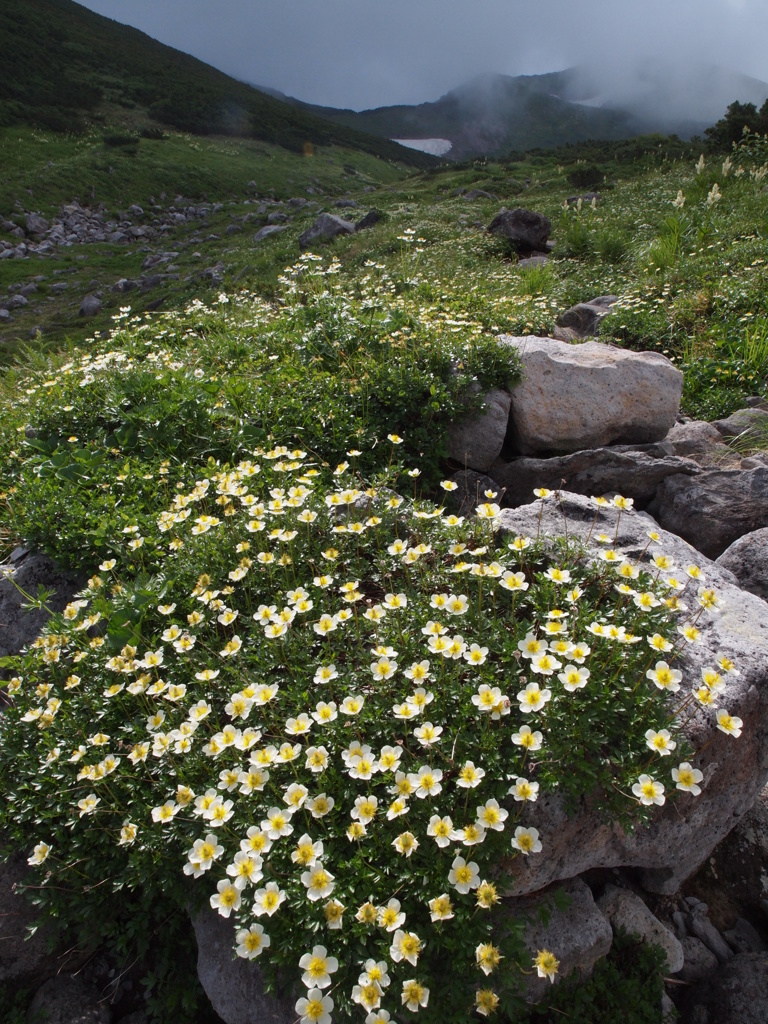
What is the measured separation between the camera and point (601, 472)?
5.34 metres

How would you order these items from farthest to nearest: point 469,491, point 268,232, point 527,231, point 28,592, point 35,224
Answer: point 35,224 < point 268,232 < point 527,231 < point 469,491 < point 28,592

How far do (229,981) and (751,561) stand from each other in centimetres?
394

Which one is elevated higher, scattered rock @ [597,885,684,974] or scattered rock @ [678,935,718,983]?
scattered rock @ [597,885,684,974]

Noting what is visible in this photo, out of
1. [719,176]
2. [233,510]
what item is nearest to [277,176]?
[719,176]

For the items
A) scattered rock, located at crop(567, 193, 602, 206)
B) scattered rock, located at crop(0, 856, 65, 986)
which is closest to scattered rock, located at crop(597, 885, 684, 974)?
scattered rock, located at crop(0, 856, 65, 986)

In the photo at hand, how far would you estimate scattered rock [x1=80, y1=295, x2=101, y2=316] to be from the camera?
2066cm

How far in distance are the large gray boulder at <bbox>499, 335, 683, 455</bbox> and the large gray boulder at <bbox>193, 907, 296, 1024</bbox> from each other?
451 cm

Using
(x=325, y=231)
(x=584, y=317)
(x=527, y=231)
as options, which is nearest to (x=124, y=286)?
(x=325, y=231)

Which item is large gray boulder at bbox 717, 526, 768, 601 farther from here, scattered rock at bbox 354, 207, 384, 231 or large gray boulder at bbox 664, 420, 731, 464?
scattered rock at bbox 354, 207, 384, 231

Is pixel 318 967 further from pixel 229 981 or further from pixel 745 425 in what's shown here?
pixel 745 425

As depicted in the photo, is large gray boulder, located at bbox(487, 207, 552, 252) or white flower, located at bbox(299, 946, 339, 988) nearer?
white flower, located at bbox(299, 946, 339, 988)

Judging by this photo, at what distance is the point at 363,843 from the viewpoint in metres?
2.40

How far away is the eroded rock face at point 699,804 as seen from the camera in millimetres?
2516

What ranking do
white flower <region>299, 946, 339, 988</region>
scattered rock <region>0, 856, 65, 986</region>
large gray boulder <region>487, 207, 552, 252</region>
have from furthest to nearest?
1. large gray boulder <region>487, 207, 552, 252</region>
2. scattered rock <region>0, 856, 65, 986</region>
3. white flower <region>299, 946, 339, 988</region>
